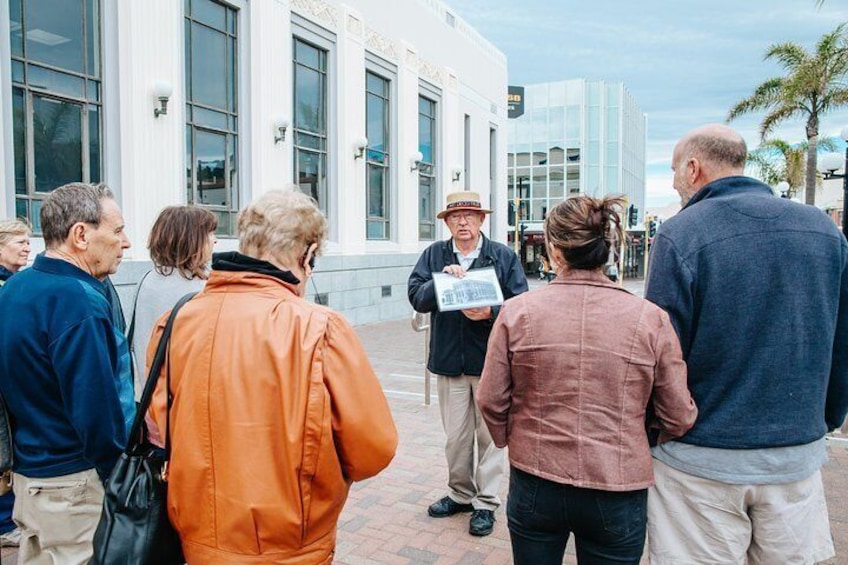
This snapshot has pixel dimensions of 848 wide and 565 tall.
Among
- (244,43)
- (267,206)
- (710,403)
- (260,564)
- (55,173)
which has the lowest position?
(260,564)

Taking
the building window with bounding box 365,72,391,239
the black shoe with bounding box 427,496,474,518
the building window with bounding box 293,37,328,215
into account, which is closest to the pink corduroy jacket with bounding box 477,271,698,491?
the black shoe with bounding box 427,496,474,518

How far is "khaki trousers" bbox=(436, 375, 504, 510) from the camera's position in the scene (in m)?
3.94

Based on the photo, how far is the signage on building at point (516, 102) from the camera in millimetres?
31766

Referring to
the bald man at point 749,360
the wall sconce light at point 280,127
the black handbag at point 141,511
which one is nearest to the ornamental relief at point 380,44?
the wall sconce light at point 280,127

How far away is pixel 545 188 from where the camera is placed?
52.2 meters

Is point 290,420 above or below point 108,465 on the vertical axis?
above

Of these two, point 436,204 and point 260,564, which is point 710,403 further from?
point 436,204

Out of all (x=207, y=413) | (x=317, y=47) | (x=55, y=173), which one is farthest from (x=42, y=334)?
(x=317, y=47)

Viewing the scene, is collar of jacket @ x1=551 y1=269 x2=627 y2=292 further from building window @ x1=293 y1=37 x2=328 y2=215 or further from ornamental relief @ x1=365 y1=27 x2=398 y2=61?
ornamental relief @ x1=365 y1=27 x2=398 y2=61

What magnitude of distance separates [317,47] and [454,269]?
11269 millimetres

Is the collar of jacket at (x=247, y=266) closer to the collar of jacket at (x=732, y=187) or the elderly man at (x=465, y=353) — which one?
the collar of jacket at (x=732, y=187)

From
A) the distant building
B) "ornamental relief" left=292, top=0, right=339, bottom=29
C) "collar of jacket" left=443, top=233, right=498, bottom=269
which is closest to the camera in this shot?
"collar of jacket" left=443, top=233, right=498, bottom=269

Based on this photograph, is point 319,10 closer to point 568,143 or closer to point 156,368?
point 156,368

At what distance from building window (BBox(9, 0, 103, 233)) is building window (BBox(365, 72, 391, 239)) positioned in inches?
286
